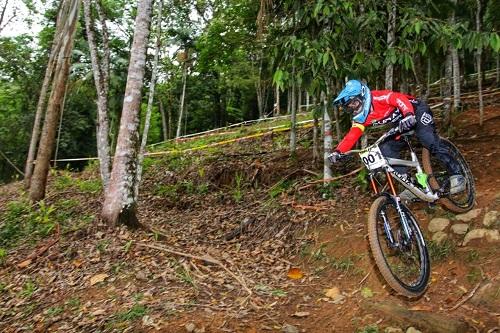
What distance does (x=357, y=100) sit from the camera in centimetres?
504

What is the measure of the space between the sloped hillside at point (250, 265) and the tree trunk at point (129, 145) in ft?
0.94

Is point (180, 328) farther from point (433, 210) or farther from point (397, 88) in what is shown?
point (397, 88)

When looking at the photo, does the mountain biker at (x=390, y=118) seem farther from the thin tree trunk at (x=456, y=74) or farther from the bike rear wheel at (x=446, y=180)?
the thin tree trunk at (x=456, y=74)

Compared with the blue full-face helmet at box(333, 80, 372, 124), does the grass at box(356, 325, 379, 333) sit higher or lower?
lower

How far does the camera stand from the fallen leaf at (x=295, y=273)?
18.2ft

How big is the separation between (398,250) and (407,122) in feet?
4.82

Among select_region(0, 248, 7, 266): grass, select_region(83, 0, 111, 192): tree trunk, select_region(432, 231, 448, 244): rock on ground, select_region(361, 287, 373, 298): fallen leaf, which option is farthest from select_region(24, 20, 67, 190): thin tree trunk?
select_region(432, 231, 448, 244): rock on ground

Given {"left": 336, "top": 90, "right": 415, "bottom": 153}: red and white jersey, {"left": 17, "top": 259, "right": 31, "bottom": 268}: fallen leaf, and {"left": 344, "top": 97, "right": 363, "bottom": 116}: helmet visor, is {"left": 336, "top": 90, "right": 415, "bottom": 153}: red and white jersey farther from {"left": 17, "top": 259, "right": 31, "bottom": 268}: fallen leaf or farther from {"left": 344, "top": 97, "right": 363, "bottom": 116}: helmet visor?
{"left": 17, "top": 259, "right": 31, "bottom": 268}: fallen leaf

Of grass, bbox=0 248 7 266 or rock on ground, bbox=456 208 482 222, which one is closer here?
rock on ground, bbox=456 208 482 222

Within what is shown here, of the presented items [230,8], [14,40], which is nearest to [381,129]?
[230,8]

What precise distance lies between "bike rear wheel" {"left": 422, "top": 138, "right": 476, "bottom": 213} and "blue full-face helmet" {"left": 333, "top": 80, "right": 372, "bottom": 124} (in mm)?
1438

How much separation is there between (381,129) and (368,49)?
8.02 ft

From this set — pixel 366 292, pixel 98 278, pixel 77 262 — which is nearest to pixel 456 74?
pixel 366 292

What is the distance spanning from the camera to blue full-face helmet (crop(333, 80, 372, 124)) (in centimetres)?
501
